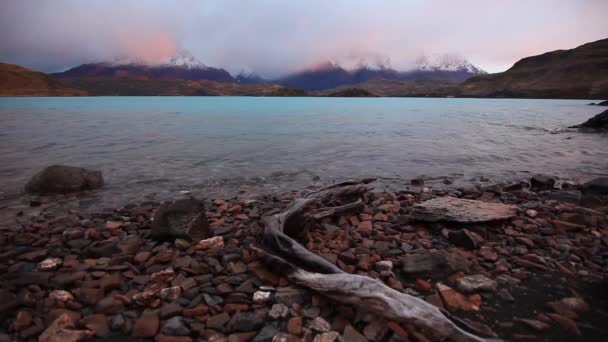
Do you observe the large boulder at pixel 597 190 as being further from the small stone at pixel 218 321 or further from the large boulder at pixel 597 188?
the small stone at pixel 218 321

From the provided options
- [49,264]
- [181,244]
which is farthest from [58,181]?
[181,244]

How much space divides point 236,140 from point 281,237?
642 inches

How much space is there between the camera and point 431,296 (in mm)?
3887

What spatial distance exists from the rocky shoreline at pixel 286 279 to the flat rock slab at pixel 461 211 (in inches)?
2.4

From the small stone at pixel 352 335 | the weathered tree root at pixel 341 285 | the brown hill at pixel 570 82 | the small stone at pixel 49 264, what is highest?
the brown hill at pixel 570 82

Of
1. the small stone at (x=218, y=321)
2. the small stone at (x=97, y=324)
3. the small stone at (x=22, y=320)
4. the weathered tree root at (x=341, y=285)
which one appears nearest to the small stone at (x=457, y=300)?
the weathered tree root at (x=341, y=285)

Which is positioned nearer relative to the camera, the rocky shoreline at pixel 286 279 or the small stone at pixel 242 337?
the small stone at pixel 242 337

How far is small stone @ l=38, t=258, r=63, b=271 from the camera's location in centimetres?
446

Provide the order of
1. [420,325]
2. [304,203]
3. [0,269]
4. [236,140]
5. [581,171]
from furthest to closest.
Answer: [236,140] → [581,171] → [304,203] → [0,269] → [420,325]

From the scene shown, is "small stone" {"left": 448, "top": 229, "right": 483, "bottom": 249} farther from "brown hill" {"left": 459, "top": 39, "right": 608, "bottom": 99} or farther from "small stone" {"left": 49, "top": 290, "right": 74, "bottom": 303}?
"brown hill" {"left": 459, "top": 39, "right": 608, "bottom": 99}

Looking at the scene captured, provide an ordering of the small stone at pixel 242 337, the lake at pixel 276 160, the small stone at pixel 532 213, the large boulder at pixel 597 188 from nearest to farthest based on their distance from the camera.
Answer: the small stone at pixel 242 337 < the small stone at pixel 532 213 < the large boulder at pixel 597 188 < the lake at pixel 276 160

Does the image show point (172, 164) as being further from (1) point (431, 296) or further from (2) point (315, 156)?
(1) point (431, 296)

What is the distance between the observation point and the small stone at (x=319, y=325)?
3232mm

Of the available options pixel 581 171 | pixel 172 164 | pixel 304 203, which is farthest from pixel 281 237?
pixel 581 171
